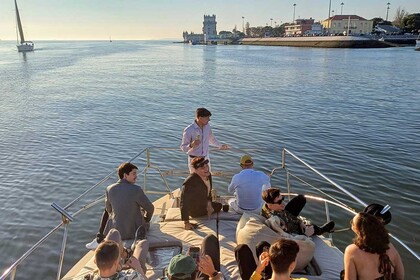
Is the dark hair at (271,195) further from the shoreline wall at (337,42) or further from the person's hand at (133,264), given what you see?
the shoreline wall at (337,42)

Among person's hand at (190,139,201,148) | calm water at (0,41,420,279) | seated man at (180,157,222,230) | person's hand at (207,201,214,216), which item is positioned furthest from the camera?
calm water at (0,41,420,279)

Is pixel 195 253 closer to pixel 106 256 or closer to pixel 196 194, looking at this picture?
pixel 106 256

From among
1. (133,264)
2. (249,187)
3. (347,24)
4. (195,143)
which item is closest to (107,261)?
(133,264)

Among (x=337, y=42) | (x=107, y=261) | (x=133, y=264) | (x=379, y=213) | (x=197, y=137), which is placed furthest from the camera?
(x=337, y=42)

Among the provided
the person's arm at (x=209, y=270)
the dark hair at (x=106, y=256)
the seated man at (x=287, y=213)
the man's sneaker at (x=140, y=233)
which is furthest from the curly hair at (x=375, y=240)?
the man's sneaker at (x=140, y=233)

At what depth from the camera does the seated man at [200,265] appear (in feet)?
11.4

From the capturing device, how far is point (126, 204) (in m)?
5.70

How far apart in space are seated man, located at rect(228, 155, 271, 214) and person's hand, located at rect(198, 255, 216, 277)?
229cm

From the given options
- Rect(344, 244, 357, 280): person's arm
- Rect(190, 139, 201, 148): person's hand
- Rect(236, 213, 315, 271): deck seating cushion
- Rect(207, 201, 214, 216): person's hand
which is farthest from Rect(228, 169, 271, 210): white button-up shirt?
Rect(344, 244, 357, 280): person's arm

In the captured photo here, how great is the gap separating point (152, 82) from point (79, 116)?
63.5ft

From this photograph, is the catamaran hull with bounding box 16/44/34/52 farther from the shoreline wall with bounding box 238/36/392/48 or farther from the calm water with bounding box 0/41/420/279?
the shoreline wall with bounding box 238/36/392/48

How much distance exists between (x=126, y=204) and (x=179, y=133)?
1544cm

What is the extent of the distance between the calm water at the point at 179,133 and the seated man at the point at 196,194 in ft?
16.3

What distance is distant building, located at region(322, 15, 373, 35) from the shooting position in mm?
181125
